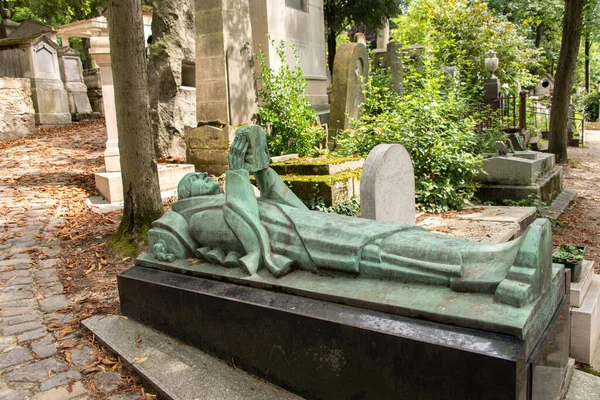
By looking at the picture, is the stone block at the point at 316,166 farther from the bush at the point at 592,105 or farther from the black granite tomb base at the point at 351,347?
the bush at the point at 592,105

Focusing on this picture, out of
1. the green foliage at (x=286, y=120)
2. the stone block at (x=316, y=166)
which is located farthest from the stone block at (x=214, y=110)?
the stone block at (x=316, y=166)

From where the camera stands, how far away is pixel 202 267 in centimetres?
330

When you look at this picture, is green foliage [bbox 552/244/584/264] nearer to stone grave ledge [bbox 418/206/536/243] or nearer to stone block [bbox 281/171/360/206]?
stone grave ledge [bbox 418/206/536/243]

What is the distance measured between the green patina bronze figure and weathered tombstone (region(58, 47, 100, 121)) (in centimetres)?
1566

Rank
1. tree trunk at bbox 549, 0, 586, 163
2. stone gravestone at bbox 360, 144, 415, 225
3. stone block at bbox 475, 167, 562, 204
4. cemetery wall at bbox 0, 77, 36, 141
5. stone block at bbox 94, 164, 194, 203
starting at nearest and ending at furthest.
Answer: stone gravestone at bbox 360, 144, 415, 225 < stone block at bbox 475, 167, 562, 204 < stone block at bbox 94, 164, 194, 203 < tree trunk at bbox 549, 0, 586, 163 < cemetery wall at bbox 0, 77, 36, 141

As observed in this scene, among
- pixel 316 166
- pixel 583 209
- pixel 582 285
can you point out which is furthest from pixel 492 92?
pixel 582 285

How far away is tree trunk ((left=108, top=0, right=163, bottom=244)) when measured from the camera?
5.00 m

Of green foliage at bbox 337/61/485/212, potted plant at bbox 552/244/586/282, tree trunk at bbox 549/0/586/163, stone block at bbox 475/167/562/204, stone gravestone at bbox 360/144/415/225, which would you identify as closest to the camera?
potted plant at bbox 552/244/586/282

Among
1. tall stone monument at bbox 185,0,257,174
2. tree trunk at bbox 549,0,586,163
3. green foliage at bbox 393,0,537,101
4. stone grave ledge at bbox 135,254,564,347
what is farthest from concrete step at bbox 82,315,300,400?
green foliage at bbox 393,0,537,101

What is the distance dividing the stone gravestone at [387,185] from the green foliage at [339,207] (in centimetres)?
80

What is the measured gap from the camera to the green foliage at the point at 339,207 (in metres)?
6.13

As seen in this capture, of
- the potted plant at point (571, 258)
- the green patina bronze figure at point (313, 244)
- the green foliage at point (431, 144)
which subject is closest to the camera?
the green patina bronze figure at point (313, 244)

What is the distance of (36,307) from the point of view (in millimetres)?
4195

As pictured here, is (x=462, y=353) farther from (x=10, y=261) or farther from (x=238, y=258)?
(x=10, y=261)
